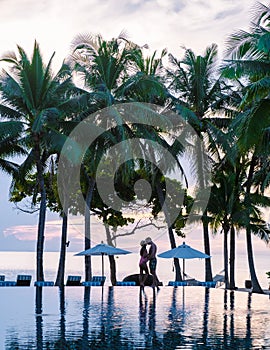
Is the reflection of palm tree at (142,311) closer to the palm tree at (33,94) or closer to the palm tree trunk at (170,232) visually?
the palm tree at (33,94)

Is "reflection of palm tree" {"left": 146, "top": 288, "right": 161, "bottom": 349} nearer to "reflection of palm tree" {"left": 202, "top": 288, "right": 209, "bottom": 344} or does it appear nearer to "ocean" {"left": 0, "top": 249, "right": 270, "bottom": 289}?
"reflection of palm tree" {"left": 202, "top": 288, "right": 209, "bottom": 344}

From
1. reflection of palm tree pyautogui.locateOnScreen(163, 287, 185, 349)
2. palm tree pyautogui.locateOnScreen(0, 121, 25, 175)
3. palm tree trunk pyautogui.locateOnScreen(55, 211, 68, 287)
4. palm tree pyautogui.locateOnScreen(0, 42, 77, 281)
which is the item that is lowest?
reflection of palm tree pyautogui.locateOnScreen(163, 287, 185, 349)

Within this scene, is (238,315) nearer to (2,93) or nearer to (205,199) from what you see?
(2,93)

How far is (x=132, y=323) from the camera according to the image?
11461mm

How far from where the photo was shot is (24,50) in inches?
A: 1024

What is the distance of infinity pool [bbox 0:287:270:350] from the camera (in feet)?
30.1

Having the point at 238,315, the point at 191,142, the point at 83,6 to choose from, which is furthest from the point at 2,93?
the point at 238,315

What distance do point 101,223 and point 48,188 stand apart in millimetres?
3124

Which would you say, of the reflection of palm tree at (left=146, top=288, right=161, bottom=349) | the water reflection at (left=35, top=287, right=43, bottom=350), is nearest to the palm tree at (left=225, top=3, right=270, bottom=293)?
the reflection of palm tree at (left=146, top=288, right=161, bottom=349)

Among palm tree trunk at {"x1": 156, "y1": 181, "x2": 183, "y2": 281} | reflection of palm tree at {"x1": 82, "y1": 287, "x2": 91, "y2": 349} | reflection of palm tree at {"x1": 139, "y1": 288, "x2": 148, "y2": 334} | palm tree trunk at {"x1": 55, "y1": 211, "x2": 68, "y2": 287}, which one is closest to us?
reflection of palm tree at {"x1": 82, "y1": 287, "x2": 91, "y2": 349}

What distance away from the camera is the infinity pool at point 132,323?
918 centimetres

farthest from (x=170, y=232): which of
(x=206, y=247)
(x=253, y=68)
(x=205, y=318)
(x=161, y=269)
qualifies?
(x=161, y=269)

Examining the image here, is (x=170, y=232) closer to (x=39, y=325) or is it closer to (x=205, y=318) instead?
(x=205, y=318)

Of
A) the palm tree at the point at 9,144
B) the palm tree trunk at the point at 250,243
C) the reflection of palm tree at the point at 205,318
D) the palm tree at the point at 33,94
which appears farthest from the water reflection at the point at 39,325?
the palm tree trunk at the point at 250,243
